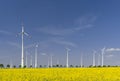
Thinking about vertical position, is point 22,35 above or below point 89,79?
above

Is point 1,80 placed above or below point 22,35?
below

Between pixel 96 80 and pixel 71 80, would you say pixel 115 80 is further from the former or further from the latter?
pixel 71 80

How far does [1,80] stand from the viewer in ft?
68.2

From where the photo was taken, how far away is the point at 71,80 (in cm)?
2359

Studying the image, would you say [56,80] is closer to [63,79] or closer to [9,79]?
[63,79]

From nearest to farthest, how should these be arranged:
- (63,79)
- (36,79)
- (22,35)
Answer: (36,79) < (63,79) < (22,35)

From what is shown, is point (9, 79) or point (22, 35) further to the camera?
point (22, 35)

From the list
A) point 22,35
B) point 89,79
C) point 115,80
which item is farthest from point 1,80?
point 22,35

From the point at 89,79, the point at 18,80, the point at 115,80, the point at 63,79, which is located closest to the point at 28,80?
the point at 18,80

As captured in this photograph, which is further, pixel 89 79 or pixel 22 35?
pixel 22 35

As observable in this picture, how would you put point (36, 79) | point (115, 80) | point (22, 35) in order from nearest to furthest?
point (36, 79)
point (115, 80)
point (22, 35)

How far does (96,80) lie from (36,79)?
555cm

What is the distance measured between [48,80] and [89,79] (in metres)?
3.80

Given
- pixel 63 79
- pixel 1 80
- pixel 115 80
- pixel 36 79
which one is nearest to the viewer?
pixel 1 80
